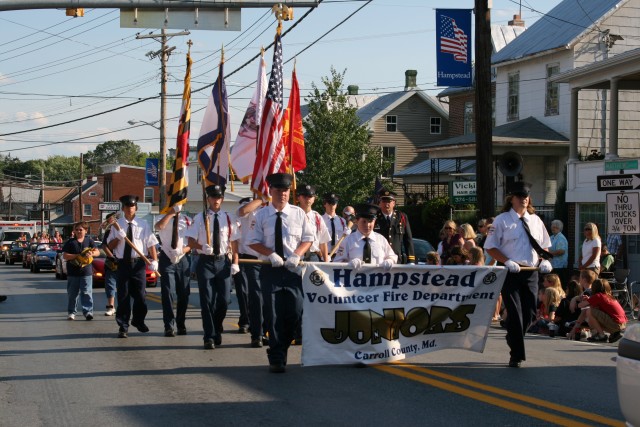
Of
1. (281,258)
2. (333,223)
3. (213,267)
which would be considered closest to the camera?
(281,258)

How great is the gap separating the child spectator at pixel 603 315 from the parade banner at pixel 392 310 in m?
3.81

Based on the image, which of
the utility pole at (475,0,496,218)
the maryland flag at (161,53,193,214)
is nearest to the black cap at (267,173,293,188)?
the maryland flag at (161,53,193,214)

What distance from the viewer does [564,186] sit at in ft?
94.9

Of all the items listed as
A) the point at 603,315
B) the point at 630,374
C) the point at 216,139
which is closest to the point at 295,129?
the point at 216,139

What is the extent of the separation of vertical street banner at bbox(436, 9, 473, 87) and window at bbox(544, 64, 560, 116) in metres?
13.5

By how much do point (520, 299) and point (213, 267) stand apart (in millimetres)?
4231

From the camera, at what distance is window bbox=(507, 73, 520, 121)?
39969 millimetres

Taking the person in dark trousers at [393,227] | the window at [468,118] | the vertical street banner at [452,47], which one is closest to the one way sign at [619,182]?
the person in dark trousers at [393,227]

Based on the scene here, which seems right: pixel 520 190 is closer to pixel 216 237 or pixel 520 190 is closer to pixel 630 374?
pixel 216 237

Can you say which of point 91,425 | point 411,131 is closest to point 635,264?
point 91,425

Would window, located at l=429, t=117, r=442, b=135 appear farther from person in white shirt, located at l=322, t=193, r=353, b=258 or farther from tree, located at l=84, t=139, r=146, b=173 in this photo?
tree, located at l=84, t=139, r=146, b=173

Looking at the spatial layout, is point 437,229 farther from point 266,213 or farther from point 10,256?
point 10,256

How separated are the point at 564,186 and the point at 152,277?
12.5 meters

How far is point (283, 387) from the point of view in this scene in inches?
377
